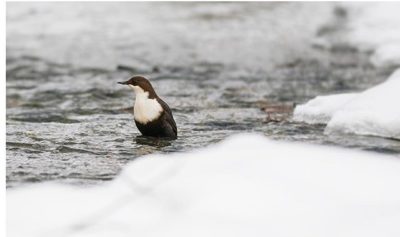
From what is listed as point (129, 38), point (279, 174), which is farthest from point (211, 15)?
point (279, 174)

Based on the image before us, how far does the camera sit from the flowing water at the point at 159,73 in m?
5.97

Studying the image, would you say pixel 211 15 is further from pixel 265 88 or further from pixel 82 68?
pixel 265 88

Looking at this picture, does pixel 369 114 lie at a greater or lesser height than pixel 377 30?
lesser

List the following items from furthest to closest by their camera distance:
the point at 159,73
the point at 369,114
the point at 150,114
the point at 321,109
→ 1. the point at 159,73
2. the point at 321,109
3. the point at 369,114
4. the point at 150,114

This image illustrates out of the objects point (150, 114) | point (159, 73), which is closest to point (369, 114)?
point (150, 114)

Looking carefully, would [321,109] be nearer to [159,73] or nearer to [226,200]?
[226,200]

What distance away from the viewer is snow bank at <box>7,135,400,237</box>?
13.0 ft

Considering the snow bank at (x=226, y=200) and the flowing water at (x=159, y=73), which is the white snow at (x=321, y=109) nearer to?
the flowing water at (x=159, y=73)

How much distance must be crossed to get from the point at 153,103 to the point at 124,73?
5207 mm

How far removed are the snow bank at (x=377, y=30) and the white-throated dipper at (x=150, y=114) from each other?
607cm

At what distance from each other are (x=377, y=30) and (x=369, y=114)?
301 inches

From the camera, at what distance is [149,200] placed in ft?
13.9

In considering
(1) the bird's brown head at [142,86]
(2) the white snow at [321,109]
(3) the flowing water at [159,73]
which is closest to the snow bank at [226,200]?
(3) the flowing water at [159,73]

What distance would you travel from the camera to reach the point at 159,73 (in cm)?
1104
